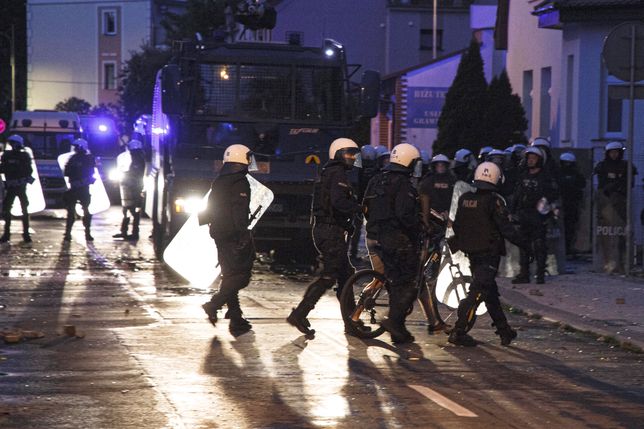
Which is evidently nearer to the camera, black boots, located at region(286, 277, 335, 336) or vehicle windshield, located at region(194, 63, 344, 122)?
black boots, located at region(286, 277, 335, 336)

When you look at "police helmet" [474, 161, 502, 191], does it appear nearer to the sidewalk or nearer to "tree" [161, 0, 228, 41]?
the sidewalk

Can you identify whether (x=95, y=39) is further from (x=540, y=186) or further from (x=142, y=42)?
(x=540, y=186)

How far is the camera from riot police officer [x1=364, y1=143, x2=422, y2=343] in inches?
476

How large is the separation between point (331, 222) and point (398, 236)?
74cm

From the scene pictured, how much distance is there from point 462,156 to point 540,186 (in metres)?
2.50

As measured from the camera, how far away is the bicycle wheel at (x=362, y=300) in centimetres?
1234

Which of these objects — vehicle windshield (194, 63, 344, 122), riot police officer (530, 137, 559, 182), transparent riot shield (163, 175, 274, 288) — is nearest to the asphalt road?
transparent riot shield (163, 175, 274, 288)

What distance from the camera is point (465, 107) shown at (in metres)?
35.2

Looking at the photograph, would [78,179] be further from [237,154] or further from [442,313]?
[237,154]

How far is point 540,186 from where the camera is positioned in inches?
699

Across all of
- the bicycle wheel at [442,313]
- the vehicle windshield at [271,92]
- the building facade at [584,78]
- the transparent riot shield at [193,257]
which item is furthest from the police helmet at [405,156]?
the building facade at [584,78]

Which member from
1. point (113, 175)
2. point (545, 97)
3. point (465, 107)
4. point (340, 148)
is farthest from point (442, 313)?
point (113, 175)

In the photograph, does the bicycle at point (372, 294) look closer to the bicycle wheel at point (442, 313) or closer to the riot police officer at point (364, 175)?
the bicycle wheel at point (442, 313)

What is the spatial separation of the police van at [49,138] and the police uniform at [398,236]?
22529 millimetres
